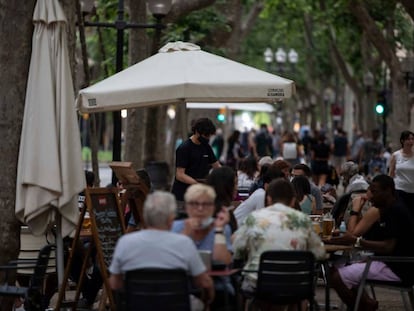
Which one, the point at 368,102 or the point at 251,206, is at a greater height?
the point at 368,102

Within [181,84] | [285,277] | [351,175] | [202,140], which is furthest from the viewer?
[351,175]

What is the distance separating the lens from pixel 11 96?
1142cm

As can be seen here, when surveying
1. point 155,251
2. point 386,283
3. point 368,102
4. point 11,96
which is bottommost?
point 386,283

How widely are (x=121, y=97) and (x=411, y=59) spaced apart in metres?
23.1

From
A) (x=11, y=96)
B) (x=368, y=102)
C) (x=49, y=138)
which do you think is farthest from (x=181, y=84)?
(x=368, y=102)

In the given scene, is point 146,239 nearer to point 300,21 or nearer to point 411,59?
point 411,59

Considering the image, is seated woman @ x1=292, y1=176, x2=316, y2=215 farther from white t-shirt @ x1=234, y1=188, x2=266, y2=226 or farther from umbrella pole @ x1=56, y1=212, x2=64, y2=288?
umbrella pole @ x1=56, y1=212, x2=64, y2=288

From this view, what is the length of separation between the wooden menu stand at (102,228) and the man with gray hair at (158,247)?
269cm

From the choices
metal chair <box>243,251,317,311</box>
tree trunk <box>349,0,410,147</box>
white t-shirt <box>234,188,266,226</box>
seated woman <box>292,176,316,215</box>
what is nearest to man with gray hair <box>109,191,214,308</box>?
metal chair <box>243,251,317,311</box>

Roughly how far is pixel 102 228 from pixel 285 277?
2.47 metres

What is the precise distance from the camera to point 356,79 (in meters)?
53.8

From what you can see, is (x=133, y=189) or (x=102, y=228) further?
(x=133, y=189)

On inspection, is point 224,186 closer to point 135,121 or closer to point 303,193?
point 303,193

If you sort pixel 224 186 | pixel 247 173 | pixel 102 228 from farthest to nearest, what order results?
1. pixel 247 173
2. pixel 102 228
3. pixel 224 186
